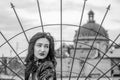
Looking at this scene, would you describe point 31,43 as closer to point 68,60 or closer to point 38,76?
point 38,76

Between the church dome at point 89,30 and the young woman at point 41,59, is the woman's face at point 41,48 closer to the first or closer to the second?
the young woman at point 41,59

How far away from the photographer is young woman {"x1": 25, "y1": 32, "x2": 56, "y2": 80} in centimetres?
281

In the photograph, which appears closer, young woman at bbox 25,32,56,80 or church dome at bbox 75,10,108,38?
young woman at bbox 25,32,56,80

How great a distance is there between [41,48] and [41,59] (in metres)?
0.10

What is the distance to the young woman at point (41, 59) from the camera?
281cm

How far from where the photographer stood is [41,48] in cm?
287

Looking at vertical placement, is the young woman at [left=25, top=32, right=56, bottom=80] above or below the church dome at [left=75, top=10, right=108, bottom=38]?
below

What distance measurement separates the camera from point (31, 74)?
285cm

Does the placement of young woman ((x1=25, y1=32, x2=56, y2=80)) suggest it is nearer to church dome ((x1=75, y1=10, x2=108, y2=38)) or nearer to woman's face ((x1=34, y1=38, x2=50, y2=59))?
woman's face ((x1=34, y1=38, x2=50, y2=59))

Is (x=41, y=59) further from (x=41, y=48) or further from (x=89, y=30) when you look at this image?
(x=89, y=30)

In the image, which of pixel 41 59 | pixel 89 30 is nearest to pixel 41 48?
pixel 41 59

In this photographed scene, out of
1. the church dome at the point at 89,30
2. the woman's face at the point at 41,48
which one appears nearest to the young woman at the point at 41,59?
the woman's face at the point at 41,48

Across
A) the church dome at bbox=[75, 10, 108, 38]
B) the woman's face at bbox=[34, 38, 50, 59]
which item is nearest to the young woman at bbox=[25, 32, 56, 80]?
the woman's face at bbox=[34, 38, 50, 59]

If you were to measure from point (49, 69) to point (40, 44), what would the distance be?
23 cm
